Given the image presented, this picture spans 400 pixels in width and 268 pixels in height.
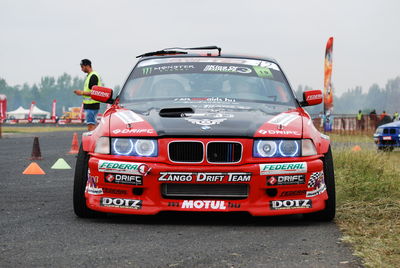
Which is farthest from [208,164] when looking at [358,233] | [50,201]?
[50,201]

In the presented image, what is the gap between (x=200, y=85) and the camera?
648cm

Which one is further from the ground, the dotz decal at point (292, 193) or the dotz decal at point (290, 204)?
the dotz decal at point (292, 193)

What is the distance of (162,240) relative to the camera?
14.8 feet

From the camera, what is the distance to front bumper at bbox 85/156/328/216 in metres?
4.95

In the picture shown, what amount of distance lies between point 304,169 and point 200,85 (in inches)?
69.0

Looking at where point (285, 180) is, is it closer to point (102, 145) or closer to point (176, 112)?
point (176, 112)

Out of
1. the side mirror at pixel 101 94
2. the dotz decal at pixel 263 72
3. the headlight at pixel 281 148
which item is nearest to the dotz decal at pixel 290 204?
the headlight at pixel 281 148

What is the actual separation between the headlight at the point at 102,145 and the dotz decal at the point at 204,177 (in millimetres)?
490

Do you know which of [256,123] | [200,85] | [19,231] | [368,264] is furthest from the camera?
[200,85]

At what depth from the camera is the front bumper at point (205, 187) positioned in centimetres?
495

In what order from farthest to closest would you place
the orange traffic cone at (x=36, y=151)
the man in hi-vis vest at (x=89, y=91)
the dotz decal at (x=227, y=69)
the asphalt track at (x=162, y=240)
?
the man in hi-vis vest at (x=89, y=91)
the orange traffic cone at (x=36, y=151)
the dotz decal at (x=227, y=69)
the asphalt track at (x=162, y=240)

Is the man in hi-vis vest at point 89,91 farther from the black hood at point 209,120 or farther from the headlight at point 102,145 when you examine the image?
the headlight at point 102,145

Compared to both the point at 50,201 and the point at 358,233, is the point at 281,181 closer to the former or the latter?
the point at 358,233

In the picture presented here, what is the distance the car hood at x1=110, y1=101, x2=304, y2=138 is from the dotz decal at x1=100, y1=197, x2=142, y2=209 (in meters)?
0.48
